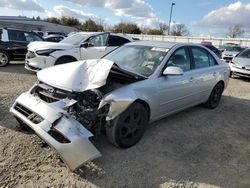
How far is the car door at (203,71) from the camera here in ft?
17.3

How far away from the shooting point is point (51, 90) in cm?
373

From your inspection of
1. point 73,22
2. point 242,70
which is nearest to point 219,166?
point 242,70

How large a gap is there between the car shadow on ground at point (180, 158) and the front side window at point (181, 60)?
114cm

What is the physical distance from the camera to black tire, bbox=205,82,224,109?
6.10 metres

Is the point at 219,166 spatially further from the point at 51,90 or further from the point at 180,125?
the point at 51,90

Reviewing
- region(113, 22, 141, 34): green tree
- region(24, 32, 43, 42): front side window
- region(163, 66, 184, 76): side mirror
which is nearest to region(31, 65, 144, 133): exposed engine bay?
region(163, 66, 184, 76): side mirror

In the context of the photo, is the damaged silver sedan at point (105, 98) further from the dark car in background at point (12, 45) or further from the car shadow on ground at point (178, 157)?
the dark car in background at point (12, 45)

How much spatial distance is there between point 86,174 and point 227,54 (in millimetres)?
15287

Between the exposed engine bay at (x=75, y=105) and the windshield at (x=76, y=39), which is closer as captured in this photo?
the exposed engine bay at (x=75, y=105)

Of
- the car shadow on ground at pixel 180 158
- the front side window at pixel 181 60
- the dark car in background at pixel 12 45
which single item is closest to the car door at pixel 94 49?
the dark car in background at pixel 12 45

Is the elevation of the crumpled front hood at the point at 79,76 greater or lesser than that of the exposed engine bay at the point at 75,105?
greater

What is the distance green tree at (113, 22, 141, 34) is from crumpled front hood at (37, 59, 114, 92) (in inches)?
2177

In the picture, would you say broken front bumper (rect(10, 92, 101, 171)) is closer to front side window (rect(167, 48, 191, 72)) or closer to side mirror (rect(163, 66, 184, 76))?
side mirror (rect(163, 66, 184, 76))

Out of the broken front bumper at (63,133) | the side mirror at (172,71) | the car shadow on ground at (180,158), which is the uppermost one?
the side mirror at (172,71)
